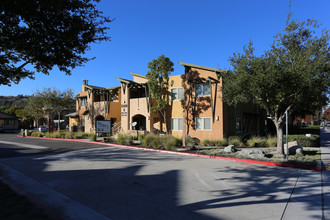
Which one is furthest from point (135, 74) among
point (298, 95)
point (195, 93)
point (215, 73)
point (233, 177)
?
point (233, 177)

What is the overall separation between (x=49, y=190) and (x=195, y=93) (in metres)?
15.3

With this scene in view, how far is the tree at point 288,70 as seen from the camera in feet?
33.6

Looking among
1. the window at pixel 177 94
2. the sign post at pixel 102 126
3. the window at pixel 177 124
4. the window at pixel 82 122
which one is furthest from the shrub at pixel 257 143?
the window at pixel 82 122

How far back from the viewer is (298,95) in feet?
Result: 35.9

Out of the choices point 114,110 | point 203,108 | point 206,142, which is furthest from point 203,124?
point 114,110

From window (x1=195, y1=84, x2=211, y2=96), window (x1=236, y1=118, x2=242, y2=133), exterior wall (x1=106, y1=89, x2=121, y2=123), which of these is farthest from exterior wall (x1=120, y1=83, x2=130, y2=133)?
window (x1=236, y1=118, x2=242, y2=133)

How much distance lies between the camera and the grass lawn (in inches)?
179

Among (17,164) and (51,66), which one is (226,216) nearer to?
(51,66)

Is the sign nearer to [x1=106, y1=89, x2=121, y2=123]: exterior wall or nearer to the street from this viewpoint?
[x1=106, y1=89, x2=121, y2=123]: exterior wall

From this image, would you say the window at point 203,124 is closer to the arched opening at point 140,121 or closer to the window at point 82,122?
the arched opening at point 140,121

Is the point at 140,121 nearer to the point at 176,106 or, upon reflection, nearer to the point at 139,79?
the point at 139,79

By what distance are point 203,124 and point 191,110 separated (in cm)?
168

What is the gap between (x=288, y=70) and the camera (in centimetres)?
1028

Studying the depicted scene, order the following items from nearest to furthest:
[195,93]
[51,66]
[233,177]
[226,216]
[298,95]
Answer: [226,216] → [233,177] → [51,66] → [298,95] → [195,93]
